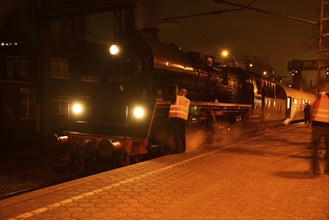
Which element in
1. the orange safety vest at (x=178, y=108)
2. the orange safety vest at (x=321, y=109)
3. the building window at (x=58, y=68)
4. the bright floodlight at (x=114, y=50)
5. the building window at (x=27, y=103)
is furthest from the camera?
the building window at (x=58, y=68)

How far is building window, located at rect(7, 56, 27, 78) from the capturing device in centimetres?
2564

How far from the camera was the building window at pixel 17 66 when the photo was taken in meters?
25.6

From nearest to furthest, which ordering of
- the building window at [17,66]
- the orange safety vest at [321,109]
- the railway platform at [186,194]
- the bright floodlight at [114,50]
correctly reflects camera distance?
the railway platform at [186,194]
the orange safety vest at [321,109]
the bright floodlight at [114,50]
the building window at [17,66]

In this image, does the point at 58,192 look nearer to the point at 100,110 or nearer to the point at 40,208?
the point at 40,208

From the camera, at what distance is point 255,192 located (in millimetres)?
5141

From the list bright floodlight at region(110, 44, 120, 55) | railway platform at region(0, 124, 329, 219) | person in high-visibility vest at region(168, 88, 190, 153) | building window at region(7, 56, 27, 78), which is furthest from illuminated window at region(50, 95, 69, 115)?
railway platform at region(0, 124, 329, 219)

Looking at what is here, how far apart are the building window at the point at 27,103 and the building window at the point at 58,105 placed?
1.61 meters

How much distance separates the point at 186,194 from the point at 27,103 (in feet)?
69.2

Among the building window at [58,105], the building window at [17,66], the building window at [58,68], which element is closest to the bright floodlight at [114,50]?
the building window at [58,105]

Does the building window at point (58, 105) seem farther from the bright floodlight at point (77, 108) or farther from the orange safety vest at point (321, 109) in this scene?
the orange safety vest at point (321, 109)

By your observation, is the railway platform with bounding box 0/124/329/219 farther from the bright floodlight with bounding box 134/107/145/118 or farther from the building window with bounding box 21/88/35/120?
the building window with bounding box 21/88/35/120

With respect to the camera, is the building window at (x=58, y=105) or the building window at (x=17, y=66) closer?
the building window at (x=58, y=105)

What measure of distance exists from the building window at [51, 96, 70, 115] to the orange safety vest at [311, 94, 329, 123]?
21612mm

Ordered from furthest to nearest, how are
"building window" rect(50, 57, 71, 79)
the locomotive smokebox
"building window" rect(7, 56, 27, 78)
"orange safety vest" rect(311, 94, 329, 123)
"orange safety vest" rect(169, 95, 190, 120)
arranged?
"building window" rect(7, 56, 27, 78) < "building window" rect(50, 57, 71, 79) < "orange safety vest" rect(169, 95, 190, 120) < the locomotive smokebox < "orange safety vest" rect(311, 94, 329, 123)
